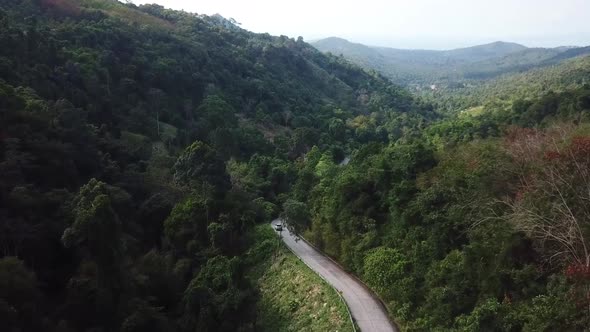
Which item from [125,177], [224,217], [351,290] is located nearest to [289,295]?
[351,290]

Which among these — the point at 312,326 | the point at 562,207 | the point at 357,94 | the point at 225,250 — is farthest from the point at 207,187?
the point at 357,94

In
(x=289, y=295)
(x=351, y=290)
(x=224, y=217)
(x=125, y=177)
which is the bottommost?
(x=289, y=295)

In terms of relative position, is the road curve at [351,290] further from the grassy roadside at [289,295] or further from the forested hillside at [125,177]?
the forested hillside at [125,177]

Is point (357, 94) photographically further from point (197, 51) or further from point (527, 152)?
point (527, 152)

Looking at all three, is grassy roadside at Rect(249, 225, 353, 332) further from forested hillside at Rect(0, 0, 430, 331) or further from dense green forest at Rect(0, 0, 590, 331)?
forested hillside at Rect(0, 0, 430, 331)

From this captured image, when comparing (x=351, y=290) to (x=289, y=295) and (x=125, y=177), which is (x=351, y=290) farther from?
(x=125, y=177)

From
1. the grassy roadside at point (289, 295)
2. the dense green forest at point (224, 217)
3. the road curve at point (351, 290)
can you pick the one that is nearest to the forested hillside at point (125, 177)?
the dense green forest at point (224, 217)

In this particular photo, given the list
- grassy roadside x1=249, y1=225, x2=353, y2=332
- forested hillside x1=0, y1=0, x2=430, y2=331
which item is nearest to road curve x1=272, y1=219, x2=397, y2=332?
grassy roadside x1=249, y1=225, x2=353, y2=332
